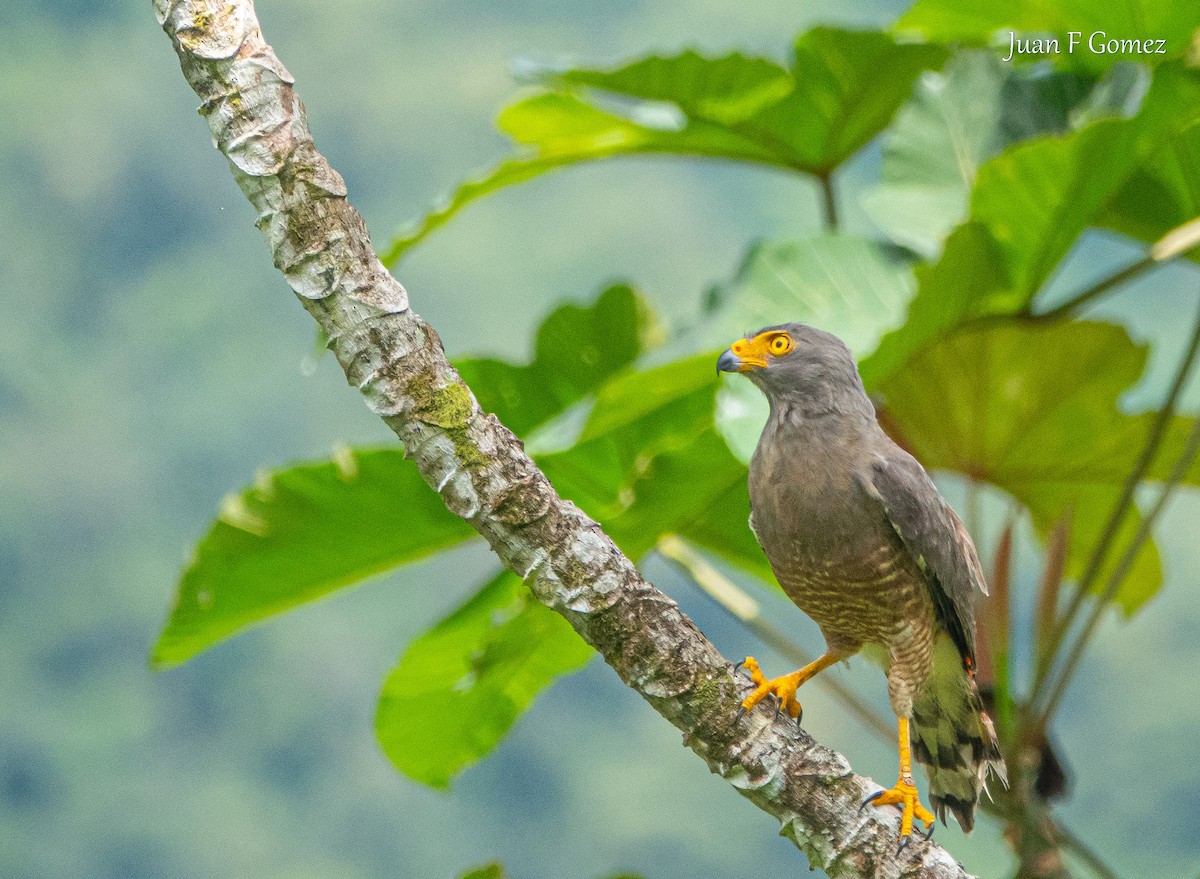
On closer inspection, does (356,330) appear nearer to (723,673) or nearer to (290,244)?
(290,244)

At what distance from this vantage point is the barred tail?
1905 millimetres

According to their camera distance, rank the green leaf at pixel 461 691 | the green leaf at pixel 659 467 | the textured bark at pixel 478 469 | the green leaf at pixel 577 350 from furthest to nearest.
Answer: the green leaf at pixel 577 350 → the green leaf at pixel 461 691 → the green leaf at pixel 659 467 → the textured bark at pixel 478 469

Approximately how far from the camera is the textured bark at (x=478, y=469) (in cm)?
128

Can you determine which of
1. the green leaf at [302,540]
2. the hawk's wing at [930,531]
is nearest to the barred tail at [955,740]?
the hawk's wing at [930,531]

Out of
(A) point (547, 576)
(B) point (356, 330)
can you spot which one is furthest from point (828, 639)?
(B) point (356, 330)

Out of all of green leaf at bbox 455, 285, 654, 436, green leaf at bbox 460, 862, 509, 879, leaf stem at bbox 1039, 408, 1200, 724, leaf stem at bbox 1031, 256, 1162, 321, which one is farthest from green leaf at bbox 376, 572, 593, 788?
Answer: leaf stem at bbox 1031, 256, 1162, 321

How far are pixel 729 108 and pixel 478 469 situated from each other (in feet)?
5.34

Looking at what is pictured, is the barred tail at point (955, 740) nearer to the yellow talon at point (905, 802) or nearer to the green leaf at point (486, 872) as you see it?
the yellow talon at point (905, 802)

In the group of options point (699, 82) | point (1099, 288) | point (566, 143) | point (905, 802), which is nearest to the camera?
point (905, 802)

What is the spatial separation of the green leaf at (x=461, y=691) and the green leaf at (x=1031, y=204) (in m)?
0.85

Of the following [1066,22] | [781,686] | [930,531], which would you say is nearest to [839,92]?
[1066,22]

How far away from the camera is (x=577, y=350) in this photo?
2910 millimetres

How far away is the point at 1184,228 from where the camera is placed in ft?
7.79

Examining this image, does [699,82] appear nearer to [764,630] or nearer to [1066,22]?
[1066,22]
